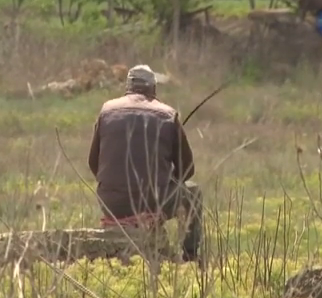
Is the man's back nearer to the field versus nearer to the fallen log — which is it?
the field

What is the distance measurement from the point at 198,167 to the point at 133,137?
6472mm

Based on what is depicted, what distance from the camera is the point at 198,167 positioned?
1266 centimetres

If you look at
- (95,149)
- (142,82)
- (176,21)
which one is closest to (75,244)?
(95,149)

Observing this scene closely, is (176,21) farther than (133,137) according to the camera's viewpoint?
Yes

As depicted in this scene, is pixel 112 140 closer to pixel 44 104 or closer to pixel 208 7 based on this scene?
pixel 44 104

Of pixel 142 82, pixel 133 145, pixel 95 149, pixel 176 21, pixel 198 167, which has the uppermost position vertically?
pixel 142 82

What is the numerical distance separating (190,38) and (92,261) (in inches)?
817

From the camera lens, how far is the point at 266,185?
12.3m

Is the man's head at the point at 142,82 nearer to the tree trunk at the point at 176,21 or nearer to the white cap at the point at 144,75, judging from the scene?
the white cap at the point at 144,75

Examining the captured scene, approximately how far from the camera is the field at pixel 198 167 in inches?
159

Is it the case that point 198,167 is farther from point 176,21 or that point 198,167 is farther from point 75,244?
point 176,21

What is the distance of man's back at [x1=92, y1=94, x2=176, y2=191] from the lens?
6215 mm

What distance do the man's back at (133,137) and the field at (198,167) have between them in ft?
0.91

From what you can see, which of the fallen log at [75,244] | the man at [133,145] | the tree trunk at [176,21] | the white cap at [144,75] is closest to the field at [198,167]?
the fallen log at [75,244]
